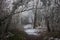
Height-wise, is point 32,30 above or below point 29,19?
below

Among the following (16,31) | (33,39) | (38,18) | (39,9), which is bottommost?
(33,39)

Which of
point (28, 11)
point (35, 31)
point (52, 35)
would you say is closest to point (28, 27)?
point (35, 31)

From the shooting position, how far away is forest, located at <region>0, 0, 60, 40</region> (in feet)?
8.54

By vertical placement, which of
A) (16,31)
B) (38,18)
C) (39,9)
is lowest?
(16,31)

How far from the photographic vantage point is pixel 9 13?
8.79 ft

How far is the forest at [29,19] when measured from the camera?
8.54 ft

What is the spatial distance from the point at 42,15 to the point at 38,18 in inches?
3.9

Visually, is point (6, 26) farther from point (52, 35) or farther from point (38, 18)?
point (52, 35)

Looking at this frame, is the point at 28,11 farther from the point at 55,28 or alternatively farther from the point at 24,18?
the point at 55,28

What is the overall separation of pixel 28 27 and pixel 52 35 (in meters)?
0.50

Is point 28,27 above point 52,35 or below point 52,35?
above

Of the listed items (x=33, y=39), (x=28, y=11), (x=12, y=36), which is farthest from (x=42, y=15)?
→ (x=12, y=36)

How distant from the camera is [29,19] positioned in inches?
104

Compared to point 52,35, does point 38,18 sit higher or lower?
higher
